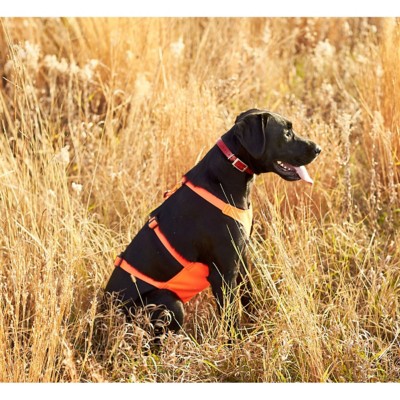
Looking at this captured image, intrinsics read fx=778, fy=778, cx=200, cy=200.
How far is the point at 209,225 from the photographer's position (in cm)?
391

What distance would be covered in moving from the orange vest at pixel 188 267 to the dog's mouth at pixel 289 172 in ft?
0.85

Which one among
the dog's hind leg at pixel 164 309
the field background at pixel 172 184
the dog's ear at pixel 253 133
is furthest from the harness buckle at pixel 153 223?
the dog's ear at pixel 253 133

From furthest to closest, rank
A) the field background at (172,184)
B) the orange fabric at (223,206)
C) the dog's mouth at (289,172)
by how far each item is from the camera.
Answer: the dog's mouth at (289,172), the orange fabric at (223,206), the field background at (172,184)

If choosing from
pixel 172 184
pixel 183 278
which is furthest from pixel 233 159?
pixel 172 184

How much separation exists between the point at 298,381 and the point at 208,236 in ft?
2.75

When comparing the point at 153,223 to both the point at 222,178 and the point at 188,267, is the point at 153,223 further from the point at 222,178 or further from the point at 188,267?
the point at 222,178

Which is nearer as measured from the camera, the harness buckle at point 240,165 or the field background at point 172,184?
the field background at point 172,184

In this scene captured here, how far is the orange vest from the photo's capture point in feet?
12.9

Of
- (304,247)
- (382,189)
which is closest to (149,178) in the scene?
(304,247)

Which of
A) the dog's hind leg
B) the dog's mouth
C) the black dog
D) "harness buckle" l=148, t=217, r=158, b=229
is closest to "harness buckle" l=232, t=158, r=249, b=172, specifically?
the black dog

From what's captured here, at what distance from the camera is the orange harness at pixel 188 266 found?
3920 mm

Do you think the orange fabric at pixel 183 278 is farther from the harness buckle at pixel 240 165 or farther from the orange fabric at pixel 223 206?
the harness buckle at pixel 240 165

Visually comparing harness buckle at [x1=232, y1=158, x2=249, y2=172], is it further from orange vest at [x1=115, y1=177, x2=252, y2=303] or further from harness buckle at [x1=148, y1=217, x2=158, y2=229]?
harness buckle at [x1=148, y1=217, x2=158, y2=229]

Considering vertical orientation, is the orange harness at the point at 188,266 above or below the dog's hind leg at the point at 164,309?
above
